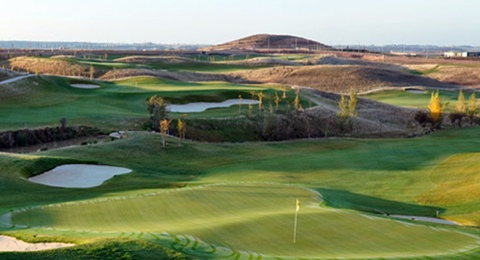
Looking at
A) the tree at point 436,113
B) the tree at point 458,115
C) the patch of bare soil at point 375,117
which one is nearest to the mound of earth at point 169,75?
the patch of bare soil at point 375,117

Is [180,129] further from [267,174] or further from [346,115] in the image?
[346,115]

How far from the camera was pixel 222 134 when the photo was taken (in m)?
60.6

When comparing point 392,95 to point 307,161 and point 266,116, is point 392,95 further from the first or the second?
point 307,161

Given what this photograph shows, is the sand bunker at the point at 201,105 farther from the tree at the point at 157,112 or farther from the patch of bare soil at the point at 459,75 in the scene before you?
the patch of bare soil at the point at 459,75

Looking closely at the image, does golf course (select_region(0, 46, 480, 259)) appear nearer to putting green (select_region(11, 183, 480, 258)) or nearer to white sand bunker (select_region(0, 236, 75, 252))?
putting green (select_region(11, 183, 480, 258))

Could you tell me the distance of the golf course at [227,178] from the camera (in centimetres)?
1978

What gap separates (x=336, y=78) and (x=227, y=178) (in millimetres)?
88022

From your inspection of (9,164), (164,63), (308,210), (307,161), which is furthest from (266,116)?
(164,63)

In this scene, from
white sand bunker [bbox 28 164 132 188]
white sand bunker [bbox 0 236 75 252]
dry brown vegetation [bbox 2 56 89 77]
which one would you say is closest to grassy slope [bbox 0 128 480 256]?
white sand bunker [bbox 28 164 132 188]

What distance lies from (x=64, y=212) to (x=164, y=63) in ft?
385

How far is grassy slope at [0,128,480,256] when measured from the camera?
81.8ft

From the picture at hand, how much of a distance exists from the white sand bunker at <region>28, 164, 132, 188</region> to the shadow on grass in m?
12.4

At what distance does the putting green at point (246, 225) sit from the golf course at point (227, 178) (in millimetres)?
82

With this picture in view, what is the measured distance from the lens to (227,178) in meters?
37.7
